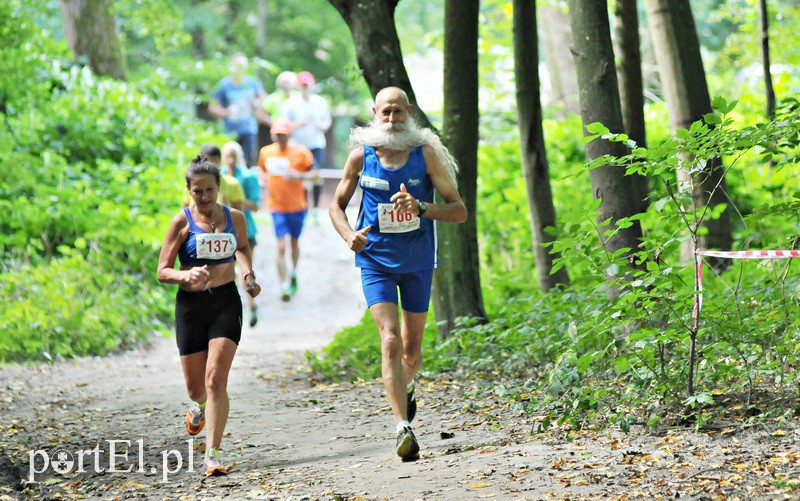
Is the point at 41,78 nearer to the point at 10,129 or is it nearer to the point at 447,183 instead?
the point at 10,129

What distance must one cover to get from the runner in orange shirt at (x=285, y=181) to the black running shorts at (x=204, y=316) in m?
8.06

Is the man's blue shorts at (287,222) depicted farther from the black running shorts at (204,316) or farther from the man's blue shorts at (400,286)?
the man's blue shorts at (400,286)

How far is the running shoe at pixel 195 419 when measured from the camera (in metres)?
7.25


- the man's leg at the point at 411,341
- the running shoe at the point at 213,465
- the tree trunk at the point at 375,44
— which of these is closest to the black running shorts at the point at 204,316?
the running shoe at the point at 213,465

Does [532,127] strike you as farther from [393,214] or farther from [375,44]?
[393,214]

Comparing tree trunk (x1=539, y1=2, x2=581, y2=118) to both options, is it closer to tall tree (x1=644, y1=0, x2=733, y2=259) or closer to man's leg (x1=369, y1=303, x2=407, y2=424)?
tall tree (x1=644, y1=0, x2=733, y2=259)

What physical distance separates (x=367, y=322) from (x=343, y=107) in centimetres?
3257

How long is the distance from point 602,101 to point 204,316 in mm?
3257

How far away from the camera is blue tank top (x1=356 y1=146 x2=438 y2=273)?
6.61 m

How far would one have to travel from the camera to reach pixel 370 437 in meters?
7.41

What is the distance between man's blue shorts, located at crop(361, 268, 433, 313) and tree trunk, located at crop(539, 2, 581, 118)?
54.2ft

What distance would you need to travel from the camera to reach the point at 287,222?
15234 millimetres

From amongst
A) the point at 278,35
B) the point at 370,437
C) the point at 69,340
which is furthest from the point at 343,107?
the point at 370,437

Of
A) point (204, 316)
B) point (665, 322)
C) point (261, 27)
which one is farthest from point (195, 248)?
point (261, 27)
